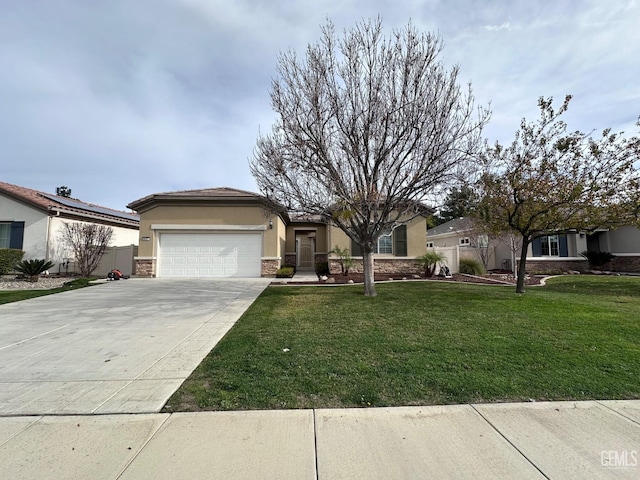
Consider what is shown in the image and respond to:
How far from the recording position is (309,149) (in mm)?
8820

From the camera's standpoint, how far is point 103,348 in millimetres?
5008

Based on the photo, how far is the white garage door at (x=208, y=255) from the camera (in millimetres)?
15945

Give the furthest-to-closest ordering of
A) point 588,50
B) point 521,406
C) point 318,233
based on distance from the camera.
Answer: point 318,233
point 588,50
point 521,406

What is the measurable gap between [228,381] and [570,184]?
10.5 metres

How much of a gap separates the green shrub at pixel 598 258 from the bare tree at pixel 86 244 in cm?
2770

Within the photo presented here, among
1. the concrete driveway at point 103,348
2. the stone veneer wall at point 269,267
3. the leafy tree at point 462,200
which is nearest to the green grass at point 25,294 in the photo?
the concrete driveway at point 103,348

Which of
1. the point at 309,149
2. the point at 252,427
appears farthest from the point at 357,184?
the point at 252,427

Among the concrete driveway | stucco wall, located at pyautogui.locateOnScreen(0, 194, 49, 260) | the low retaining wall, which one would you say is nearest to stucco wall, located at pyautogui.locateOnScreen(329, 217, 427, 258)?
the low retaining wall

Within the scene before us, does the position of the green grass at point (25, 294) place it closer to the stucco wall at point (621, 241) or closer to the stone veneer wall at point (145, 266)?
the stone veneer wall at point (145, 266)

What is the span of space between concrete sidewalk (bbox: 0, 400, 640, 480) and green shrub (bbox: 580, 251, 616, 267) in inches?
836

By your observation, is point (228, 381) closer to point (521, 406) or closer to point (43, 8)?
point (521, 406)

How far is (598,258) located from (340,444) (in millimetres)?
23779

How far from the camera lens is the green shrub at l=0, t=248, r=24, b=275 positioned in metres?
14.2

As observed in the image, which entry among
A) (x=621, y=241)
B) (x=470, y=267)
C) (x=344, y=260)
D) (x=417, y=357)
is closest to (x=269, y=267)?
(x=344, y=260)
